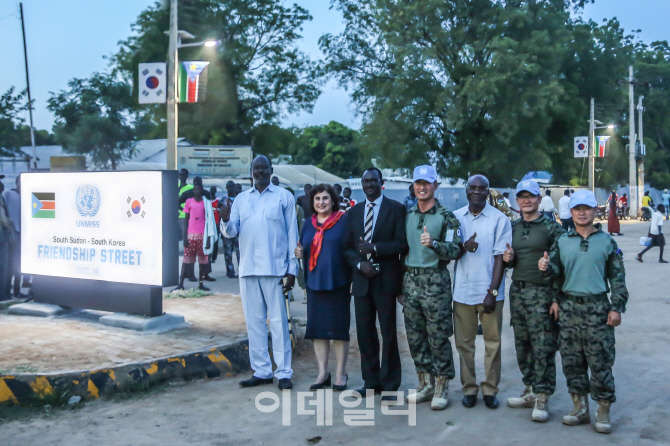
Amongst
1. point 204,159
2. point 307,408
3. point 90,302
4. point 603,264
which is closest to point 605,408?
point 603,264

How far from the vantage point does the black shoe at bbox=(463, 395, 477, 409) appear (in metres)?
4.99

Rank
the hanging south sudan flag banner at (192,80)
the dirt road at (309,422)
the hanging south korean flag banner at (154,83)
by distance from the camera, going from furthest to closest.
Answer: the hanging south sudan flag banner at (192,80), the hanging south korean flag banner at (154,83), the dirt road at (309,422)

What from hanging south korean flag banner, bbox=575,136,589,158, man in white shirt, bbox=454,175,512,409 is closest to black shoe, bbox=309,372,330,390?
man in white shirt, bbox=454,175,512,409

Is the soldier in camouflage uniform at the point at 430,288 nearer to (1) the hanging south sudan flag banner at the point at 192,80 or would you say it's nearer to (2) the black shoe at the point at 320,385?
(2) the black shoe at the point at 320,385

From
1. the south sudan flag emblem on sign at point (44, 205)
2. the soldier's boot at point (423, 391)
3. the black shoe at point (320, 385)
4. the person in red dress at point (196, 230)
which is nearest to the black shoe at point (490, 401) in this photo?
the soldier's boot at point (423, 391)

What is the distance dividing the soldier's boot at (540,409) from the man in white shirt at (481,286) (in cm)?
34

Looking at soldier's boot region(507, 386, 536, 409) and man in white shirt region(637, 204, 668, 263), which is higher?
man in white shirt region(637, 204, 668, 263)

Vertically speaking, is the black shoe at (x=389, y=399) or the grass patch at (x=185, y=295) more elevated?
the grass patch at (x=185, y=295)

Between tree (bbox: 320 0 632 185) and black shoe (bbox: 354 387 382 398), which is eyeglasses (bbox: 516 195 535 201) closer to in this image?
black shoe (bbox: 354 387 382 398)

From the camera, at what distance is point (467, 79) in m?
29.4

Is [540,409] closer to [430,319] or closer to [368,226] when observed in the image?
[430,319]

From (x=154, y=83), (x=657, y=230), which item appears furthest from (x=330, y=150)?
(x=657, y=230)

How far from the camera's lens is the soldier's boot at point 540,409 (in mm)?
4645

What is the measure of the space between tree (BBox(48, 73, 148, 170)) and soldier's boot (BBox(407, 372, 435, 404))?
29.6 m
